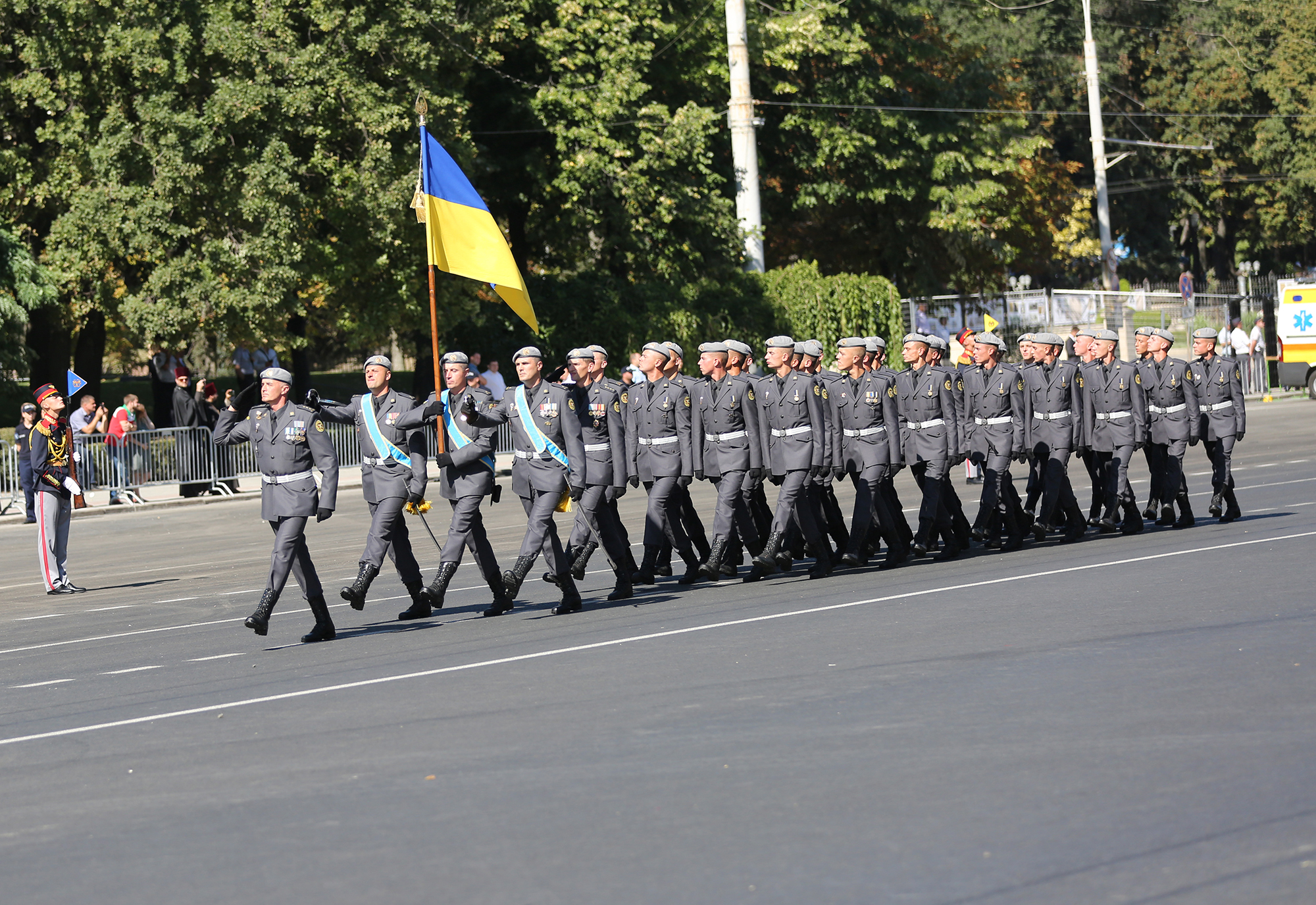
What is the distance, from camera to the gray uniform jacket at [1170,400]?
648 inches

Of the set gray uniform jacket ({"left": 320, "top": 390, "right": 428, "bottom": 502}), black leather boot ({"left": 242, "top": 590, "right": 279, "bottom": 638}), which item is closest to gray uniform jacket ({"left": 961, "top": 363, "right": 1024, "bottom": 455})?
gray uniform jacket ({"left": 320, "top": 390, "right": 428, "bottom": 502})

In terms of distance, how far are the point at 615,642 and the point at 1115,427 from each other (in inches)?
285

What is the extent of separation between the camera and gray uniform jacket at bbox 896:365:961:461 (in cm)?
1466

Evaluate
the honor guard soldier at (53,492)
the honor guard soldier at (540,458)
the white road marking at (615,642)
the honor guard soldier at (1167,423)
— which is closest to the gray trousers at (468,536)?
the honor guard soldier at (540,458)

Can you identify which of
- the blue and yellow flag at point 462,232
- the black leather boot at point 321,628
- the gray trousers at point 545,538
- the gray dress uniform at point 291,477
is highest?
the blue and yellow flag at point 462,232

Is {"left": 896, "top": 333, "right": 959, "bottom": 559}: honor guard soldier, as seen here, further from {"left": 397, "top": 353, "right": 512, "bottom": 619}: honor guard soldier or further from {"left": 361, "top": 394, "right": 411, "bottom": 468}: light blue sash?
{"left": 361, "top": 394, "right": 411, "bottom": 468}: light blue sash

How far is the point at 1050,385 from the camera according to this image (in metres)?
15.6

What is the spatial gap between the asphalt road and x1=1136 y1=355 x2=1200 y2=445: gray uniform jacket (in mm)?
3565

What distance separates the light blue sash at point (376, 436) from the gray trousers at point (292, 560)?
0.91 m

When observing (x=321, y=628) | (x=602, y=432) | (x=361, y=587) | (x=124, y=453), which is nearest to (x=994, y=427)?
(x=602, y=432)

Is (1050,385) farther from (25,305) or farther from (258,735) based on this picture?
(25,305)

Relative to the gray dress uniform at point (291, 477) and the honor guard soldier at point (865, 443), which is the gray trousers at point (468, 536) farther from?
the honor guard soldier at point (865, 443)

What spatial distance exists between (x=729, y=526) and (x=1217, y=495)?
224 inches

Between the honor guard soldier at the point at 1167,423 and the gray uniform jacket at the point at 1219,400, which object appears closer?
the honor guard soldier at the point at 1167,423
